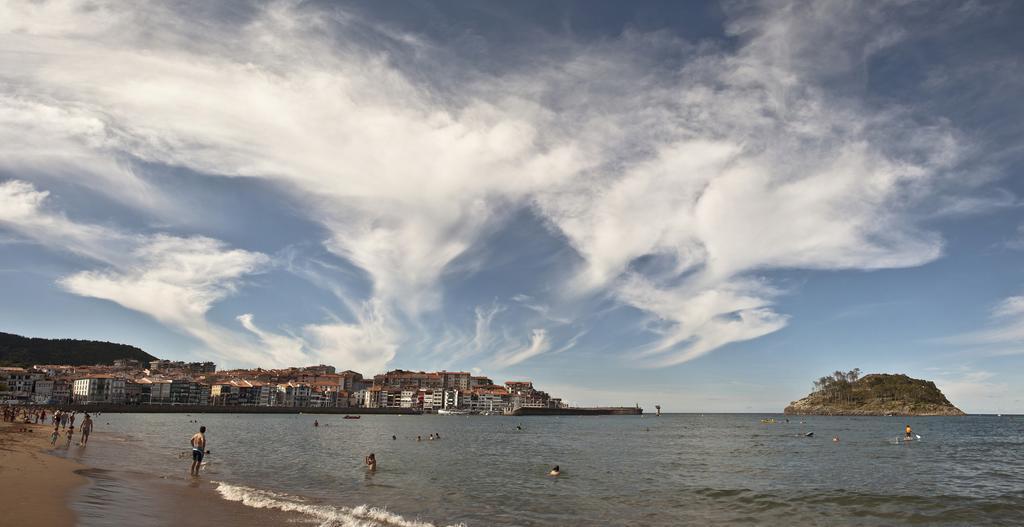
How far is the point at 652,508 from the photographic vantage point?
78.9 ft

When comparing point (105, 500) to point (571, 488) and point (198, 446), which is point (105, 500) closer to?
point (198, 446)

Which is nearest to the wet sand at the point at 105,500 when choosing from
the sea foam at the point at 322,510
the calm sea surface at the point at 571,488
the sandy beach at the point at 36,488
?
the sandy beach at the point at 36,488

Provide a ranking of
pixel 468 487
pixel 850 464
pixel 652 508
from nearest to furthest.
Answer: pixel 652 508 → pixel 468 487 → pixel 850 464

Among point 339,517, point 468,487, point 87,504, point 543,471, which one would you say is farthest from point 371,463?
point 87,504

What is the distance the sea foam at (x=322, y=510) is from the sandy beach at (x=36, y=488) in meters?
5.39

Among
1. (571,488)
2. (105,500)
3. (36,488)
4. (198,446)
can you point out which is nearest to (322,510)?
(105,500)

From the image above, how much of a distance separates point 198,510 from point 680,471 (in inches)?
1109

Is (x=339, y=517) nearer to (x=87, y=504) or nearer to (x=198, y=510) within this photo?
(x=198, y=510)

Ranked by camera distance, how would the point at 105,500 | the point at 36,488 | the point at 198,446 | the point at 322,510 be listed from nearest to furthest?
the point at 36,488 → the point at 105,500 → the point at 322,510 → the point at 198,446

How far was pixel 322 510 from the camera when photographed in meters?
21.0

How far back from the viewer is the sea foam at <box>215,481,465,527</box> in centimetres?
1905

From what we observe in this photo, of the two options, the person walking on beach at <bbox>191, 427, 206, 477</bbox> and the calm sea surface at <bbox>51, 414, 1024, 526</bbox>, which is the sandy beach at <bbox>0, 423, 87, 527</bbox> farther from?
the person walking on beach at <bbox>191, 427, 206, 477</bbox>

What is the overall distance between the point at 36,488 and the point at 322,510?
8.77 m

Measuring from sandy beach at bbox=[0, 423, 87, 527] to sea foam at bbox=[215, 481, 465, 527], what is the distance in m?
5.39
